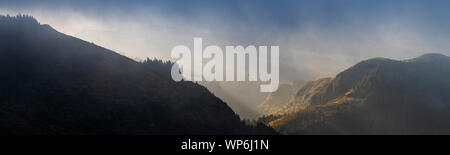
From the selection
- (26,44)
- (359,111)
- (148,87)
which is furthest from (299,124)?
(26,44)

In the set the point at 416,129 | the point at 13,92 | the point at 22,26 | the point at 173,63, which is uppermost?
the point at 22,26

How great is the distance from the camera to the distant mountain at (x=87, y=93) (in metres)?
48.8

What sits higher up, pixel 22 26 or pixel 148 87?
pixel 22 26

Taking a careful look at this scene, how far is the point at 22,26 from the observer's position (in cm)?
8650

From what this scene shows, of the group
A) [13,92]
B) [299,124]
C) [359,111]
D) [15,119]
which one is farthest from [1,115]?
[359,111]

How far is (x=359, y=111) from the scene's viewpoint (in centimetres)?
18712

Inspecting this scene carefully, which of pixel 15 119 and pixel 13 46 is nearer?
pixel 15 119

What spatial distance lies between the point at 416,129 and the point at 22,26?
216289 mm

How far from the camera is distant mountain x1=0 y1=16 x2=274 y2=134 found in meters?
48.8

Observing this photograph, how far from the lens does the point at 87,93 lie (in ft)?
197
